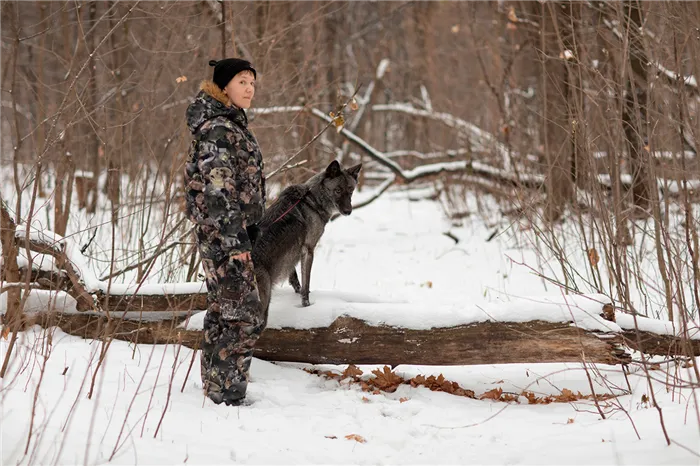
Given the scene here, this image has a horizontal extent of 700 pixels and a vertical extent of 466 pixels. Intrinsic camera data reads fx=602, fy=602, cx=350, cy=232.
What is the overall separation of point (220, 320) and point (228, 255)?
1.78 ft

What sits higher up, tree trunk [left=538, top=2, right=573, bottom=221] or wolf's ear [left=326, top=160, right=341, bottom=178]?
tree trunk [left=538, top=2, right=573, bottom=221]

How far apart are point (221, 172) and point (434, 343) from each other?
7.27 ft

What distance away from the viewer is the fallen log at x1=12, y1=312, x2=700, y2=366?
15.5ft

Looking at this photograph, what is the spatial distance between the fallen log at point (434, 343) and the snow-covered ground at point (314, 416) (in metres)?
0.14

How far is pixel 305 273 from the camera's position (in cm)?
534

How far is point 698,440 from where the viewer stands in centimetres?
338

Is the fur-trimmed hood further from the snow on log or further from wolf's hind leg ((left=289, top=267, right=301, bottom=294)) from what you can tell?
wolf's hind leg ((left=289, top=267, right=301, bottom=294))

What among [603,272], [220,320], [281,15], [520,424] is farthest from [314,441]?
[281,15]

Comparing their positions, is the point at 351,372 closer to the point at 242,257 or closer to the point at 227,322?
the point at 227,322

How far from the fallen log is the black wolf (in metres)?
0.42

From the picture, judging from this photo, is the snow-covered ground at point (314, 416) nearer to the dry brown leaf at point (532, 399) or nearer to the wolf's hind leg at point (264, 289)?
the dry brown leaf at point (532, 399)

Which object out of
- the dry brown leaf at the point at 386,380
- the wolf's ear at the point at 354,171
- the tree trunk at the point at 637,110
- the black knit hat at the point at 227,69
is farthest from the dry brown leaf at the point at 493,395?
the black knit hat at the point at 227,69

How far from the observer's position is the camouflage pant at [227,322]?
13.9 ft

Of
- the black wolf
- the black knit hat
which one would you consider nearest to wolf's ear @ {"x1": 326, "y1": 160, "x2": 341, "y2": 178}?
the black wolf
